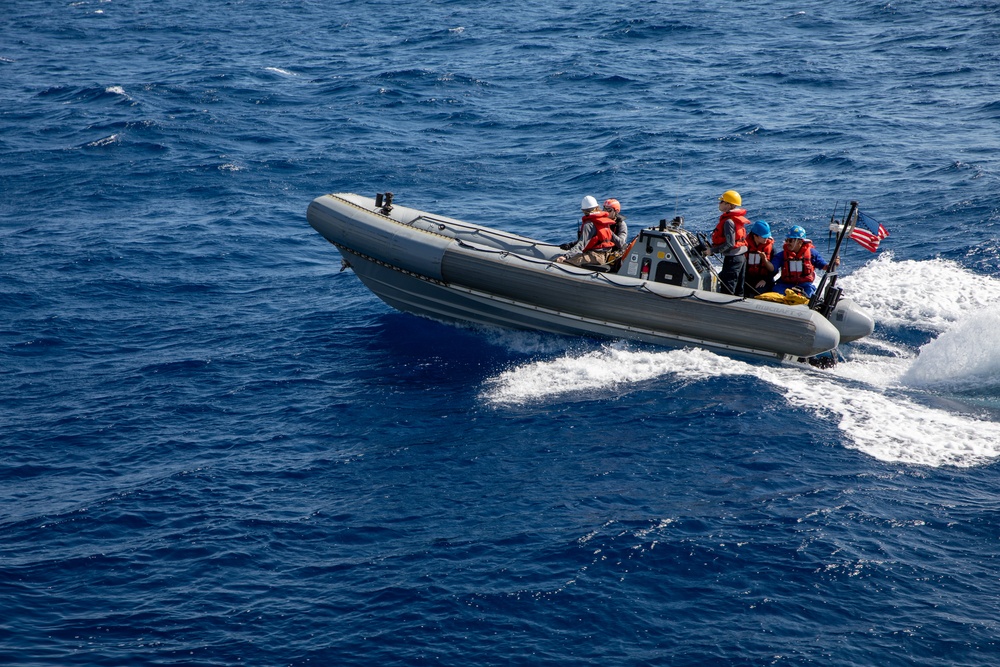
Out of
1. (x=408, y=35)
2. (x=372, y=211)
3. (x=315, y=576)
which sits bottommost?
(x=315, y=576)

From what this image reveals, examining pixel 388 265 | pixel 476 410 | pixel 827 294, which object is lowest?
pixel 476 410

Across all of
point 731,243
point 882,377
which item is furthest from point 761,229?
point 882,377

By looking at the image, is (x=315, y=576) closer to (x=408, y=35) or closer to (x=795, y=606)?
(x=795, y=606)

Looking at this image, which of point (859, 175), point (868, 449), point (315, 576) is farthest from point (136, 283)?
point (859, 175)

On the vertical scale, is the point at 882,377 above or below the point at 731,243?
below

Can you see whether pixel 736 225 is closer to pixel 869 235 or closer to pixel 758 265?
pixel 758 265

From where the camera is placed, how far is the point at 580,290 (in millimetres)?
14477

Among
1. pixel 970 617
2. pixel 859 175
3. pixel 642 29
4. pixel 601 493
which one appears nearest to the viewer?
pixel 970 617

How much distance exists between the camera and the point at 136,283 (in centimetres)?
1733

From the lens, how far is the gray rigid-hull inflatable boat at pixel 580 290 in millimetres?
13953

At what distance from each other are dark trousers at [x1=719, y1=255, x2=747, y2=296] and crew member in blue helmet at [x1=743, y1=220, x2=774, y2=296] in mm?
88

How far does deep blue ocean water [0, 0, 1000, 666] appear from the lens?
29.7 feet

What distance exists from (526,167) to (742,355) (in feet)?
33.5

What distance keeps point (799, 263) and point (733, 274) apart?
A: 977mm
